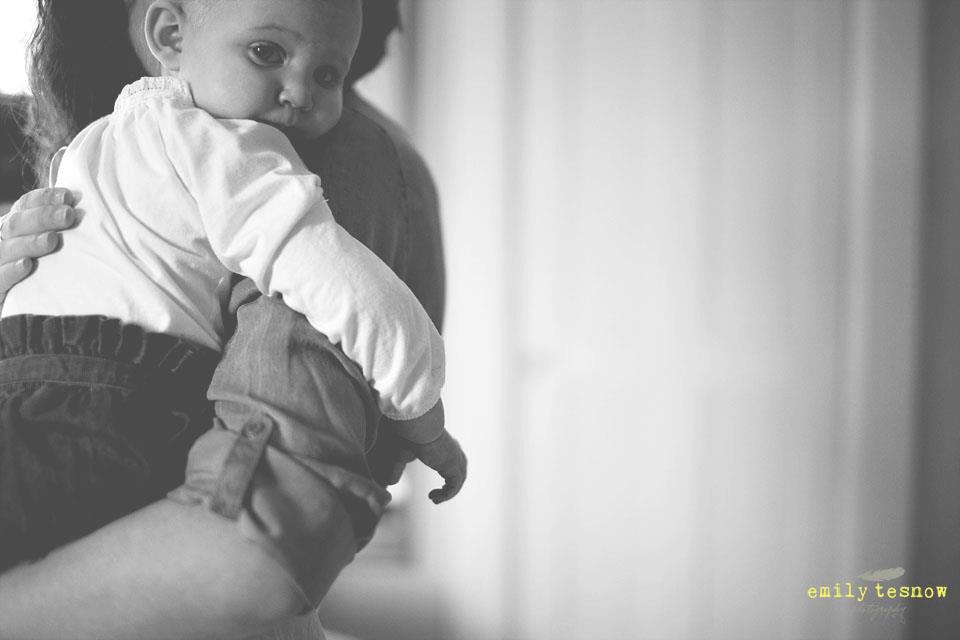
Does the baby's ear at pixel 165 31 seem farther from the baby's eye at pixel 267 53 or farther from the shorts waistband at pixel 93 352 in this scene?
the shorts waistband at pixel 93 352

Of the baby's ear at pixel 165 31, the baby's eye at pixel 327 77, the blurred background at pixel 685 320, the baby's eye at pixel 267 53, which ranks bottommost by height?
the blurred background at pixel 685 320

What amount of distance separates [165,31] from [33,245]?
21cm

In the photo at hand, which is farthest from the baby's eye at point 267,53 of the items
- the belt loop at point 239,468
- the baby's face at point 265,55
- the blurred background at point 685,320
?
the blurred background at point 685,320

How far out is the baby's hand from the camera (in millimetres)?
717

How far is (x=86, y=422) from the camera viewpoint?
1.83 feet

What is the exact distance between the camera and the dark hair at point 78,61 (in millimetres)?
790

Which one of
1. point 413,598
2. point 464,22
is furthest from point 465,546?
point 464,22

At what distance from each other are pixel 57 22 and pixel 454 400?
1795 mm

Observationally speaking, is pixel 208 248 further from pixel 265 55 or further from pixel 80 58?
pixel 80 58

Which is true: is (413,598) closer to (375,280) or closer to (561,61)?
(561,61)

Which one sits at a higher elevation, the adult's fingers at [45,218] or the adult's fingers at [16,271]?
the adult's fingers at [45,218]

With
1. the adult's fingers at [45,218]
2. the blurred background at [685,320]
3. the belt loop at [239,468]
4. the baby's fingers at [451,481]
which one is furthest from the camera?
the blurred background at [685,320]

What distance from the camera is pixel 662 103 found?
2.27 metres

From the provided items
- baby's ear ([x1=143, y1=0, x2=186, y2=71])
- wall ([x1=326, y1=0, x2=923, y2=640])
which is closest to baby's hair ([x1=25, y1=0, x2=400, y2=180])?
baby's ear ([x1=143, y1=0, x2=186, y2=71])
